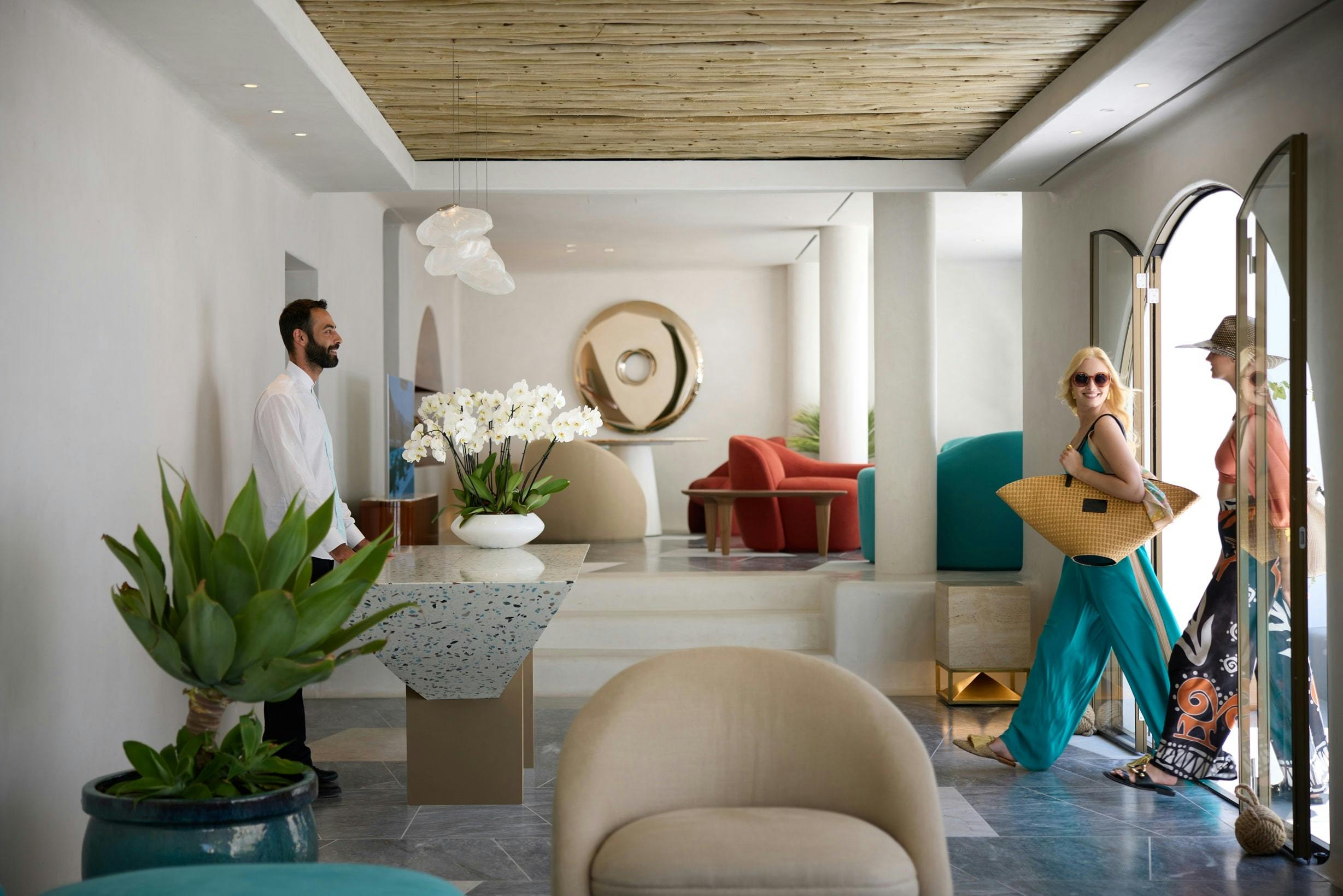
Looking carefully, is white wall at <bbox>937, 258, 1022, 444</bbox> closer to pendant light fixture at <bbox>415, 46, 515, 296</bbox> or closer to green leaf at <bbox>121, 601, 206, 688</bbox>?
pendant light fixture at <bbox>415, 46, 515, 296</bbox>

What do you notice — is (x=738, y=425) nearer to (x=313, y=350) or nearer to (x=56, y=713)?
(x=313, y=350)

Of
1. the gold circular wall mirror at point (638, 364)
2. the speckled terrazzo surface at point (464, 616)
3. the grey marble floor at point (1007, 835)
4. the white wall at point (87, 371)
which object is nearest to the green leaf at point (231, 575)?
the speckled terrazzo surface at point (464, 616)

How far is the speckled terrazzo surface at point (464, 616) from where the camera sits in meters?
3.08

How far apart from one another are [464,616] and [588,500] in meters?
5.98

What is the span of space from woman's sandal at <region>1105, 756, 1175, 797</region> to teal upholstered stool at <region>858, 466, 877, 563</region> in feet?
9.20

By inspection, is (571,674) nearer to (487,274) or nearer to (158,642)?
(487,274)

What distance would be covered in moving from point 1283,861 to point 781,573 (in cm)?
349

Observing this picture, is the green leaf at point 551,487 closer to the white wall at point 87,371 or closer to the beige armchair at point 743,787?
the white wall at point 87,371

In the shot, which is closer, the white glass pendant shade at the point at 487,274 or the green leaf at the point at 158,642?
the green leaf at the point at 158,642

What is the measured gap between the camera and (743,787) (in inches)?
93.8

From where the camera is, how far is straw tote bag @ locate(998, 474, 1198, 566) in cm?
396

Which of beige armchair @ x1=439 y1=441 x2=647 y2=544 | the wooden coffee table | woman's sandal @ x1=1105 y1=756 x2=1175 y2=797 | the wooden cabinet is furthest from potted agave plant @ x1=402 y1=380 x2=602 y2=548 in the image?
beige armchair @ x1=439 y1=441 x2=647 y2=544

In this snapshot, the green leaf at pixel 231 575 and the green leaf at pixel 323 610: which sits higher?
the green leaf at pixel 231 575

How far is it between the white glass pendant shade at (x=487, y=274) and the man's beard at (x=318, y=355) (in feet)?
1.82
